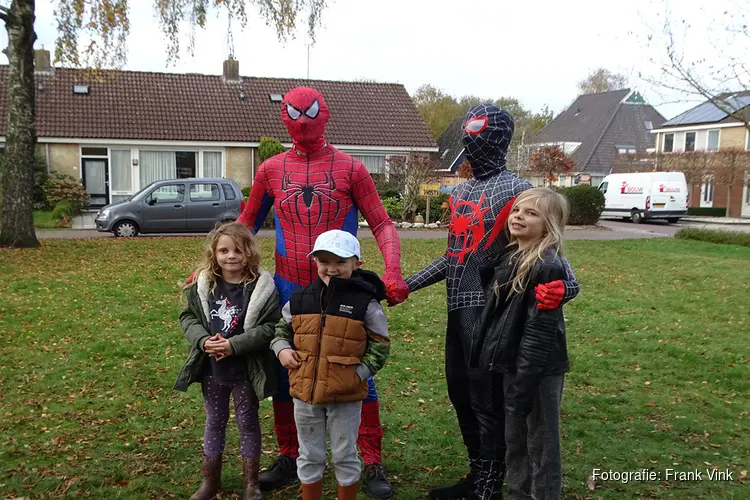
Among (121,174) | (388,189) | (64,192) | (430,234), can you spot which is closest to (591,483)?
(430,234)

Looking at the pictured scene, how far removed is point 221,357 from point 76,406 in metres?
2.28

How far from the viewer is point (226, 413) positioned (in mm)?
3523

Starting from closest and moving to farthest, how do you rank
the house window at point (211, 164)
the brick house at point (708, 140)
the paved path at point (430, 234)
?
1. the paved path at point (430, 234)
2. the house window at point (211, 164)
3. the brick house at point (708, 140)

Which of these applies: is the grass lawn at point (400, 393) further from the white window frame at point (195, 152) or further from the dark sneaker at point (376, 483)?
the white window frame at point (195, 152)

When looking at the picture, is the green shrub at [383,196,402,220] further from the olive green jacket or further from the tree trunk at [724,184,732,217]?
the tree trunk at [724,184,732,217]

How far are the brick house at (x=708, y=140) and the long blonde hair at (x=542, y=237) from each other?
36071 mm

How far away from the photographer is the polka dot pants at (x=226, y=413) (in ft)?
11.3

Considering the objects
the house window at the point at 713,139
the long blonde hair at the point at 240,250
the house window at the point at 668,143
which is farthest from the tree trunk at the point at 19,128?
the house window at the point at 668,143

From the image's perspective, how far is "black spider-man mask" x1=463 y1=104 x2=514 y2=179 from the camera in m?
3.40

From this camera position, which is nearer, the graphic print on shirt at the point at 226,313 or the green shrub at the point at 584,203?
the graphic print on shirt at the point at 226,313

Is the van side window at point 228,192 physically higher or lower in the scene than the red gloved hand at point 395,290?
higher

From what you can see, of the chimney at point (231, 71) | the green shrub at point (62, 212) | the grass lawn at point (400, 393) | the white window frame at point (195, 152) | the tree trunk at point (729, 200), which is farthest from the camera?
the tree trunk at point (729, 200)

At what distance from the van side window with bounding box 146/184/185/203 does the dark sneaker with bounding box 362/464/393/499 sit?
567 inches

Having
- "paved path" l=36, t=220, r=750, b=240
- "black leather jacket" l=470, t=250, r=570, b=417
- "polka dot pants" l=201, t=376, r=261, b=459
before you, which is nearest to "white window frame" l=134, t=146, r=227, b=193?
"paved path" l=36, t=220, r=750, b=240
